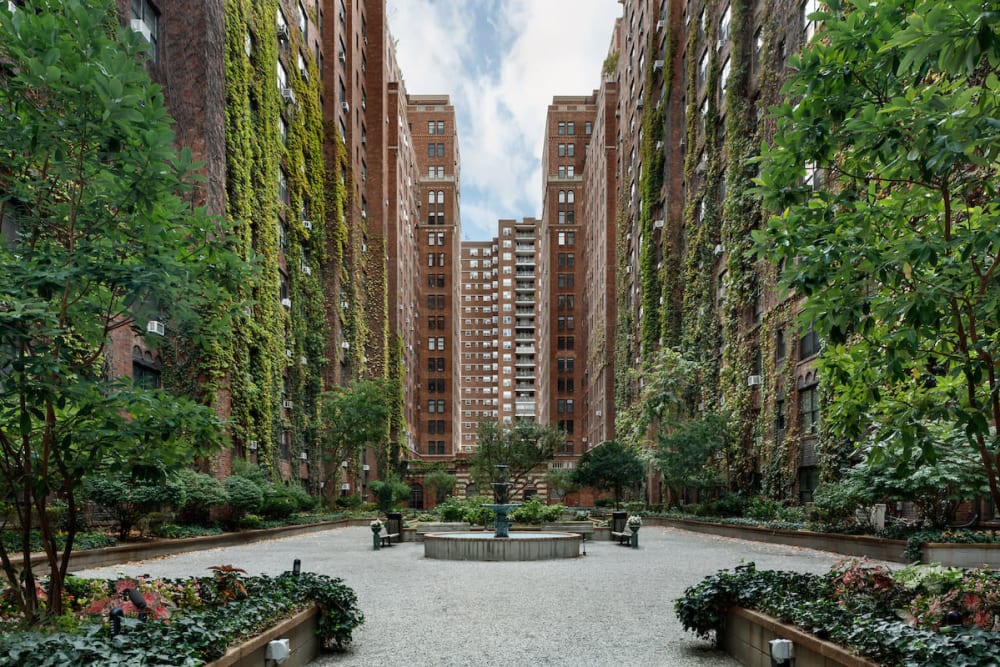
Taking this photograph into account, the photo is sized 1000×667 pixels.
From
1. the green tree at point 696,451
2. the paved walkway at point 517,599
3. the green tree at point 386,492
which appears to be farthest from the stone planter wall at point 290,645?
the green tree at point 386,492

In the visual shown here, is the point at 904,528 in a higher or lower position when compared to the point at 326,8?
lower

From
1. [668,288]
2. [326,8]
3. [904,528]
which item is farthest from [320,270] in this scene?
[904,528]

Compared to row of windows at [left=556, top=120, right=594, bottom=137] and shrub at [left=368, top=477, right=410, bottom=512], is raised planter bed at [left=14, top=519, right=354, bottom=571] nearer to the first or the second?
shrub at [left=368, top=477, right=410, bottom=512]

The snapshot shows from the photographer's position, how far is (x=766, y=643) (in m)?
8.05

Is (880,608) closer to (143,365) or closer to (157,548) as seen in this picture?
(157,548)

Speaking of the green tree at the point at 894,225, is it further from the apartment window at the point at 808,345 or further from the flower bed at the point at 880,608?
the apartment window at the point at 808,345

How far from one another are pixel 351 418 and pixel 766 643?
38404mm

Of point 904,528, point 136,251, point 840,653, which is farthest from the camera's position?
point 904,528

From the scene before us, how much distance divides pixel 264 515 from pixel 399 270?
4365cm

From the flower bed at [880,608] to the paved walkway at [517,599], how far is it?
Answer: 76cm

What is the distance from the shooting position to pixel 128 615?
7.15 m

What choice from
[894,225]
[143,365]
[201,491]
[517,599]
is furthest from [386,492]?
[894,225]

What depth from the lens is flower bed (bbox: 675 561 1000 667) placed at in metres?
5.56

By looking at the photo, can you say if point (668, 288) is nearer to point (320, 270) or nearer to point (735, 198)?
point (735, 198)
